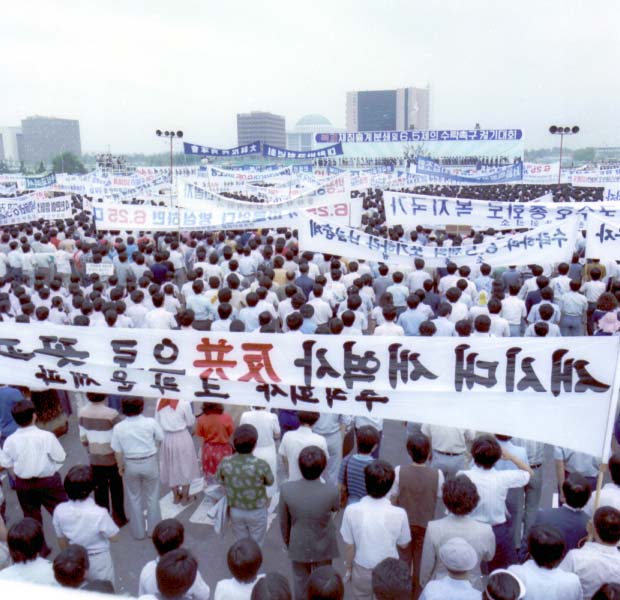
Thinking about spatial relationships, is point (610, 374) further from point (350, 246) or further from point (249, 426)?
point (350, 246)

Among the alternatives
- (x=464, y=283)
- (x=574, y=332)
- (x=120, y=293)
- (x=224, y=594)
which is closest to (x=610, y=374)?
(x=224, y=594)

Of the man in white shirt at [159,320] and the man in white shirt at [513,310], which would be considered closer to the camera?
the man in white shirt at [159,320]

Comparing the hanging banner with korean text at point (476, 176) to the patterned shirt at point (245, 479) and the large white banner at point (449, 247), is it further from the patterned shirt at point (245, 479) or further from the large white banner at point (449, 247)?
the patterned shirt at point (245, 479)

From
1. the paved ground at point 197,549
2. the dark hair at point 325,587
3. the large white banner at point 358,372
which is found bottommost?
the paved ground at point 197,549

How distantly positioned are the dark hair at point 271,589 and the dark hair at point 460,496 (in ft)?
3.55

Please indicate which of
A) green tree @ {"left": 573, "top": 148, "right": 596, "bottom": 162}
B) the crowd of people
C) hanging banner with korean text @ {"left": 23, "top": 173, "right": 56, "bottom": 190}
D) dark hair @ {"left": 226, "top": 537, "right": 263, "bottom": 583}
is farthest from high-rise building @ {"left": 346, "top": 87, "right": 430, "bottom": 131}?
dark hair @ {"left": 226, "top": 537, "right": 263, "bottom": 583}

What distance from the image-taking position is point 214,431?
15.9ft

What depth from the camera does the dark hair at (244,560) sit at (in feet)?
9.66

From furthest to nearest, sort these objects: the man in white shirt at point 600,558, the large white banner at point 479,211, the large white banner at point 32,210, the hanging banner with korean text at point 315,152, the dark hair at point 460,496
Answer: the hanging banner with korean text at point 315,152 < the large white banner at point 32,210 < the large white banner at point 479,211 < the dark hair at point 460,496 < the man in white shirt at point 600,558

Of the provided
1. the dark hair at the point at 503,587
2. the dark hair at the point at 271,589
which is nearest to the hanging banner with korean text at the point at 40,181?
the dark hair at the point at 271,589

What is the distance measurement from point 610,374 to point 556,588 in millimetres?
1211

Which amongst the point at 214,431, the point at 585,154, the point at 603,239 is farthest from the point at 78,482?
the point at 585,154

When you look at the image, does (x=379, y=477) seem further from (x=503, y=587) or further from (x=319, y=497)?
(x=503, y=587)

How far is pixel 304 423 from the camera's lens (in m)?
4.40
